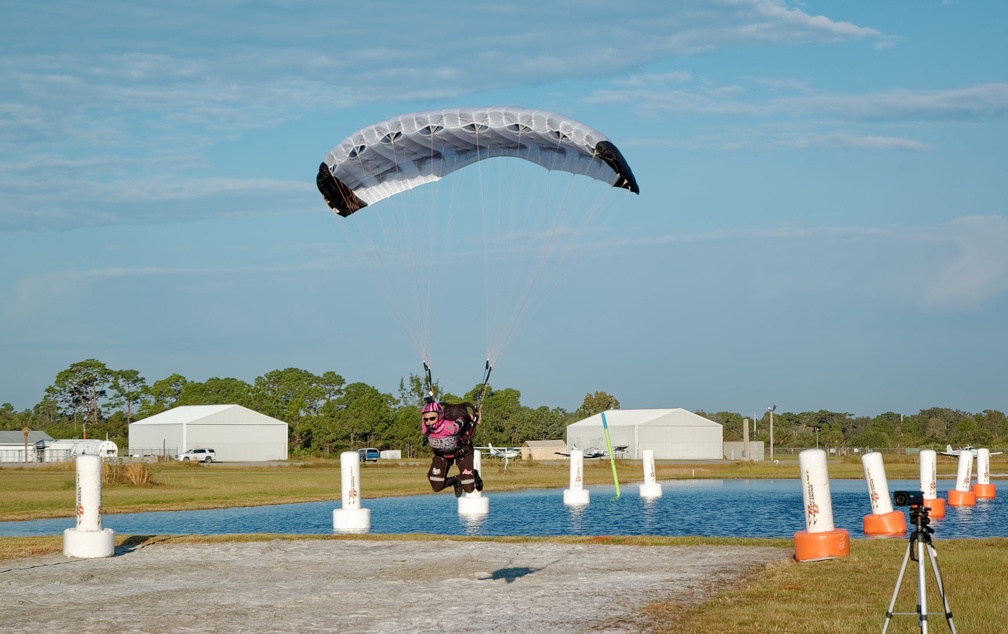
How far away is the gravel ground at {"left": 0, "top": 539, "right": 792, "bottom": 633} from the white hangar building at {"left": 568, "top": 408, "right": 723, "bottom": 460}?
8567 cm

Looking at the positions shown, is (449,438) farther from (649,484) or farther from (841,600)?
(649,484)

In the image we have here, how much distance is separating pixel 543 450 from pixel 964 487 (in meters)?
74.0

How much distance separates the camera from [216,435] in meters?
100

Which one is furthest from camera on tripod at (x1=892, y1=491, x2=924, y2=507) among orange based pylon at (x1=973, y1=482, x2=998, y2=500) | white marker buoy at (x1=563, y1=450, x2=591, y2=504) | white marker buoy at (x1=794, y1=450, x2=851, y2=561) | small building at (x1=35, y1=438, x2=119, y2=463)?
small building at (x1=35, y1=438, x2=119, y2=463)

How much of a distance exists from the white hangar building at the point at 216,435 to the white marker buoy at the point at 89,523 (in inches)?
3142

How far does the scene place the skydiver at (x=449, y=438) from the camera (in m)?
18.8

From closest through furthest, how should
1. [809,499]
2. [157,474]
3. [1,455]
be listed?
[809,499] → [157,474] → [1,455]

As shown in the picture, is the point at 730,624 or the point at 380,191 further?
the point at 380,191

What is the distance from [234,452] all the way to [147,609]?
89205 mm

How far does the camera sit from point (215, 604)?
1479cm

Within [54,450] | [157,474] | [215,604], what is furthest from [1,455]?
[215,604]

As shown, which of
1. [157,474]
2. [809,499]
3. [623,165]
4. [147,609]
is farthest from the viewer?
[157,474]

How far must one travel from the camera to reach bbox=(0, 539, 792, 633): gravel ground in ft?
43.7

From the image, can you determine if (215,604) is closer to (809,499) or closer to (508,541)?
(508,541)
